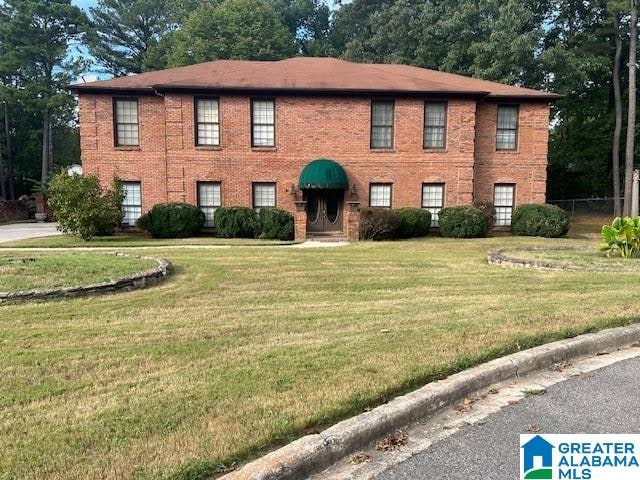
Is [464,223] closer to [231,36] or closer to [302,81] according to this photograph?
[302,81]

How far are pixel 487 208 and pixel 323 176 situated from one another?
7.45 m

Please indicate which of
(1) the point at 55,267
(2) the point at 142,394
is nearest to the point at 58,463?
(2) the point at 142,394

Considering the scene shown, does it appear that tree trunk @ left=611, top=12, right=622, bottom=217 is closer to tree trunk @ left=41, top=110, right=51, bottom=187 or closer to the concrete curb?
the concrete curb

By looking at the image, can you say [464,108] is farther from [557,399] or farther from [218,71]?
[557,399]

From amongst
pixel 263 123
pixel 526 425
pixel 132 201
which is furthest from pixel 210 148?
pixel 526 425

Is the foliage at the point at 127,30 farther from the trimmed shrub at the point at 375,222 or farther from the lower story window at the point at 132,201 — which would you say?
the trimmed shrub at the point at 375,222

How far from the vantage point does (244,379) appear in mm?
4273

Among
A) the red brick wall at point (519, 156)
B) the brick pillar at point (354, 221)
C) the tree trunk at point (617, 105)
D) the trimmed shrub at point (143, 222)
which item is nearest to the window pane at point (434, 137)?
the red brick wall at point (519, 156)

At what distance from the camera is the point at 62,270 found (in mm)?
9070

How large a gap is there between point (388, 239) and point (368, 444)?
16.0 meters

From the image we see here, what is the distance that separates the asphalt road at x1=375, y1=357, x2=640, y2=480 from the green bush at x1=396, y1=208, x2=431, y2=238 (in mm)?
15141

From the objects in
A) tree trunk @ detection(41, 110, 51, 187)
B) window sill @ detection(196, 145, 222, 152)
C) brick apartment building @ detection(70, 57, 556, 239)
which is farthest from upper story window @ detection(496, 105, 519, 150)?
tree trunk @ detection(41, 110, 51, 187)

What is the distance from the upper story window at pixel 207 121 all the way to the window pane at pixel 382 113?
6697mm

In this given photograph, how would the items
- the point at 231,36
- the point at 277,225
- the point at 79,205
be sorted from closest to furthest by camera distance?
the point at 79,205
the point at 277,225
the point at 231,36
